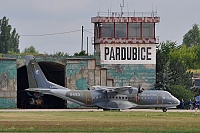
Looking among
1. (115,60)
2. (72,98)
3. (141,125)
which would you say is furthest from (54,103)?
(141,125)

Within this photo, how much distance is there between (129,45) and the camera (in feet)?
300

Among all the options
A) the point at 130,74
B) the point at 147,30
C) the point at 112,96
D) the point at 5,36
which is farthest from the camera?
the point at 5,36

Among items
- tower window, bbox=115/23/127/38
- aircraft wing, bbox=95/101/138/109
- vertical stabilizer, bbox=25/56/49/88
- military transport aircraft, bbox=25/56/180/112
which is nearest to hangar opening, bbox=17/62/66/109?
tower window, bbox=115/23/127/38

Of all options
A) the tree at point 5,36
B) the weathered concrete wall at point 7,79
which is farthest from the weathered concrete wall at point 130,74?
the tree at point 5,36

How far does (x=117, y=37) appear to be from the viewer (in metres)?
91.8

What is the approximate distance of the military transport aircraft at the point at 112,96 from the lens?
3120 inches

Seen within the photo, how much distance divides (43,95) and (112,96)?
1380cm

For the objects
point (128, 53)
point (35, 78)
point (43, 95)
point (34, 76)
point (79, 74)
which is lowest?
point (43, 95)

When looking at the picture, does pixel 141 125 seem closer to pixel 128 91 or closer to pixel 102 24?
pixel 128 91

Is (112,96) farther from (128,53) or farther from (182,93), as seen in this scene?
(182,93)

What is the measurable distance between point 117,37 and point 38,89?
16.7m

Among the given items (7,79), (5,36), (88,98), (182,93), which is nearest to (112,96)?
(88,98)

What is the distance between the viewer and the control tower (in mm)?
91062

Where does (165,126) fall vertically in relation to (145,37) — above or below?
below
